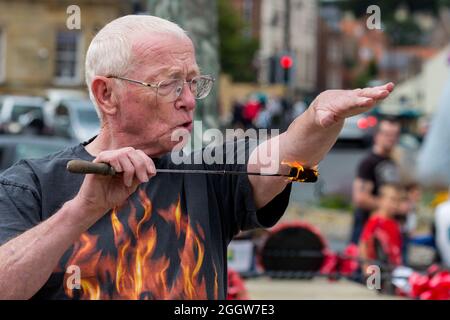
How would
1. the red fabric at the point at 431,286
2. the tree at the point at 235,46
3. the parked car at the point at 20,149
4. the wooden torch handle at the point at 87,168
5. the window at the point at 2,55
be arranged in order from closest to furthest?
the wooden torch handle at the point at 87,168 → the red fabric at the point at 431,286 → the parked car at the point at 20,149 → the window at the point at 2,55 → the tree at the point at 235,46

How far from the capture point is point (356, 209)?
10.4 metres

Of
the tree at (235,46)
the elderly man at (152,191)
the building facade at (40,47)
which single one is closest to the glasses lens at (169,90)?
the elderly man at (152,191)

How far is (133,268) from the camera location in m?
2.90

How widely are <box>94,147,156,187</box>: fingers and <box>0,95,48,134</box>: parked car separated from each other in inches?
919

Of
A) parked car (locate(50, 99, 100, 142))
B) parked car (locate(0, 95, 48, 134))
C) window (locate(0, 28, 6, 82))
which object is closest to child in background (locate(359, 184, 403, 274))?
parked car (locate(50, 99, 100, 142))

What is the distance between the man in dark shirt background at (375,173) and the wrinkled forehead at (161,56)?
24.1 ft

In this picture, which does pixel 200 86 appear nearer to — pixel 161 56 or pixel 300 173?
pixel 161 56

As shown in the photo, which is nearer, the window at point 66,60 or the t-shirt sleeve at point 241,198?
the t-shirt sleeve at point 241,198

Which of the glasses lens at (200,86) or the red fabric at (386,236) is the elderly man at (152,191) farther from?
the red fabric at (386,236)

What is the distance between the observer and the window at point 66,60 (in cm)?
4378

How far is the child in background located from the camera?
877 cm

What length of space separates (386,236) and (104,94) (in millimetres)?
6202
